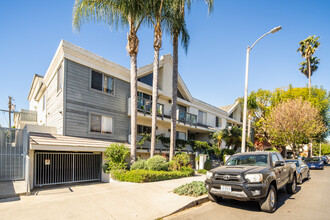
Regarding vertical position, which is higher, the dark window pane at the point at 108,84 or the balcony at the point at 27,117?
the dark window pane at the point at 108,84

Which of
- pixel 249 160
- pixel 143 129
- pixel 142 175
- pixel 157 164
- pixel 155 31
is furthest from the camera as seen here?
pixel 143 129

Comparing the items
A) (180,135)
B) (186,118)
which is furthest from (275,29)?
(180,135)

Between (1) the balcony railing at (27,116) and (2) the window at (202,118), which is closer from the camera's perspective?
(1) the balcony railing at (27,116)

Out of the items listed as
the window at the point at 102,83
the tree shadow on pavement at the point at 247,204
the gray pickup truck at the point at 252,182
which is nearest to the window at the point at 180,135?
the window at the point at 102,83

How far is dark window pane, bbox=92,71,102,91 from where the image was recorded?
577 inches

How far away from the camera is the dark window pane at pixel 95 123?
47.2ft

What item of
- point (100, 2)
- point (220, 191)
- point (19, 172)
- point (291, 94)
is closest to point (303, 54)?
point (291, 94)

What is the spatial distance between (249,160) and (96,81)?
467 inches

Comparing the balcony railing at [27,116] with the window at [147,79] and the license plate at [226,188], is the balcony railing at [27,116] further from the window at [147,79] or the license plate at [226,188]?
the license plate at [226,188]

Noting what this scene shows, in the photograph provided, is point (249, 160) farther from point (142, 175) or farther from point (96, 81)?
point (96, 81)

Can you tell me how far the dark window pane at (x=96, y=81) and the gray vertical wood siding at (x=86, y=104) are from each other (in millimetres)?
408

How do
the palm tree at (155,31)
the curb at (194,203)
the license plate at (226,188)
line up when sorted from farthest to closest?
the palm tree at (155,31)
the curb at (194,203)
the license plate at (226,188)

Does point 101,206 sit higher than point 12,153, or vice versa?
point 12,153

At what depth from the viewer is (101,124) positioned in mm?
14867
